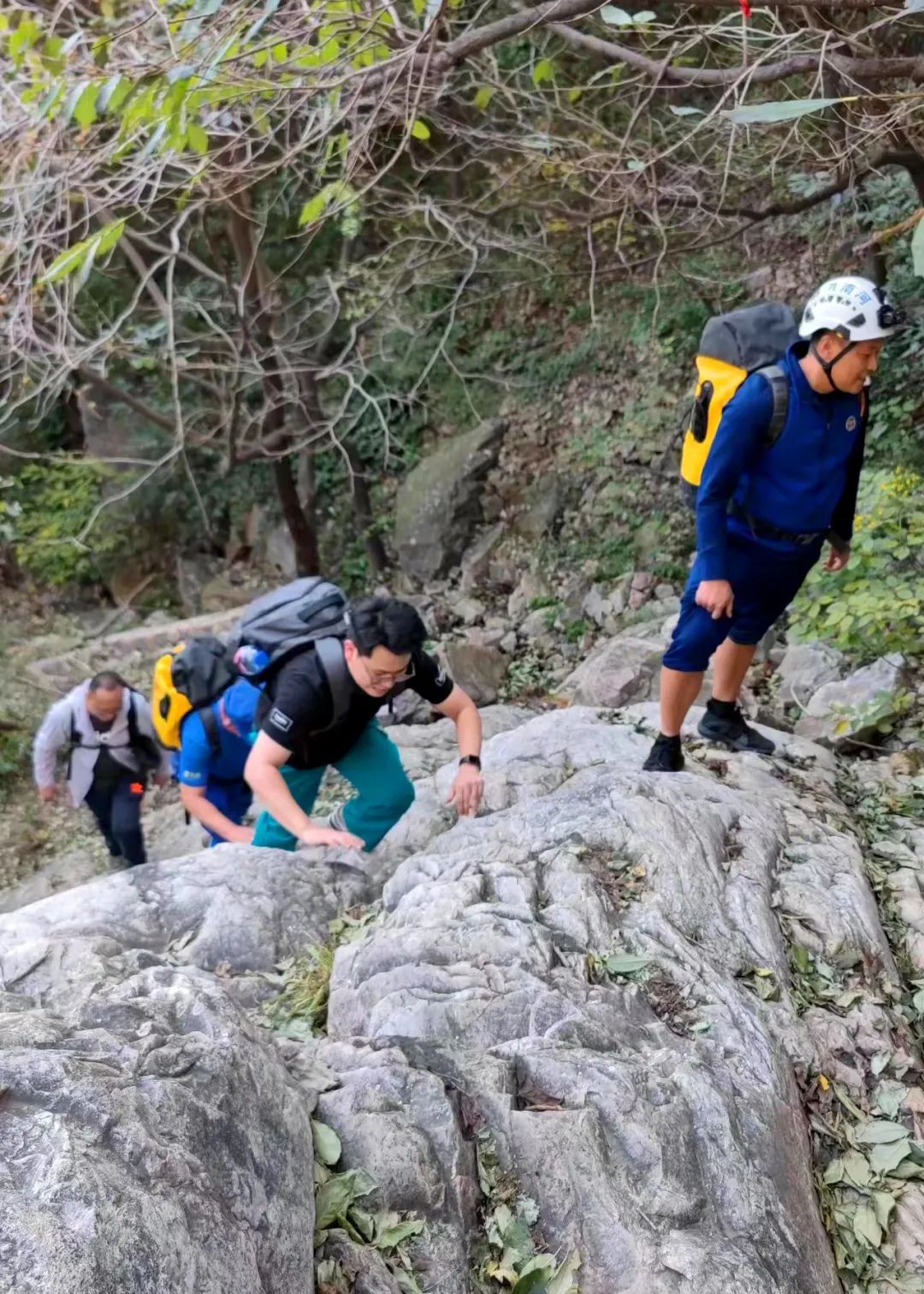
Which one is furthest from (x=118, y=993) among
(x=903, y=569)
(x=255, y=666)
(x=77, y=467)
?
(x=77, y=467)

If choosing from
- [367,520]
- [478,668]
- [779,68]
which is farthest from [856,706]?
[367,520]

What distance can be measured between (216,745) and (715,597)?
2648 millimetres

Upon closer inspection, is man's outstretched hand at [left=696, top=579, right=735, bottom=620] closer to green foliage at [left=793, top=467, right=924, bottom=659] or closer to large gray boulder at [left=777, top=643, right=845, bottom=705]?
green foliage at [left=793, top=467, right=924, bottom=659]

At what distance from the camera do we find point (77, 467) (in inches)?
500

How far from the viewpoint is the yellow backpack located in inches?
180

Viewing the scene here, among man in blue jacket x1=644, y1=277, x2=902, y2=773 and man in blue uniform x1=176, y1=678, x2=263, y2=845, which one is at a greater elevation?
man in blue jacket x1=644, y1=277, x2=902, y2=773

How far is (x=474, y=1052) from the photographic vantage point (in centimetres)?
240

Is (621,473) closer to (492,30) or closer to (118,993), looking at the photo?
(492,30)

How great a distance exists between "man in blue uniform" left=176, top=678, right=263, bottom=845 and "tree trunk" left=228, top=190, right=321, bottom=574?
4116 millimetres

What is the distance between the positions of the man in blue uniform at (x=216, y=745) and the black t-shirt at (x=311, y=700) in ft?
2.20

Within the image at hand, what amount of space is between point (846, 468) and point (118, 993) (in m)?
3.27

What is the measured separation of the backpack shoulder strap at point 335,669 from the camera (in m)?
3.62

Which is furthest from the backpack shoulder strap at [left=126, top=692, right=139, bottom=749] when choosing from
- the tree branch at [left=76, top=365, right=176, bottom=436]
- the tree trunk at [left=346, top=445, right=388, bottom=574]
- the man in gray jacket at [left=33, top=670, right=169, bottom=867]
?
the tree trunk at [left=346, top=445, right=388, bottom=574]

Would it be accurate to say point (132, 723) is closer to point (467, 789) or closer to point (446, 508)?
point (467, 789)
